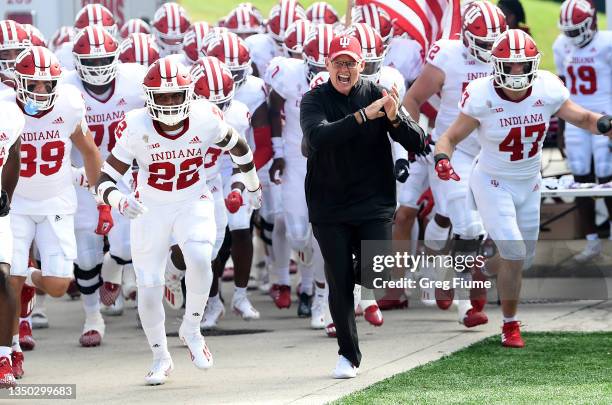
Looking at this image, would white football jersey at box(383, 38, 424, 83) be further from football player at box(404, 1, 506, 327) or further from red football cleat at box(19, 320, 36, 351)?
red football cleat at box(19, 320, 36, 351)

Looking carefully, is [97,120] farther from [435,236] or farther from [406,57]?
[406,57]

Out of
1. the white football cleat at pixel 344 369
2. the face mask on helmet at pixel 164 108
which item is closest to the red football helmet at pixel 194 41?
the face mask on helmet at pixel 164 108

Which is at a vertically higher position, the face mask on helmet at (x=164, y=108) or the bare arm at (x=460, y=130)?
the face mask on helmet at (x=164, y=108)

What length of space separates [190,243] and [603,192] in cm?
363

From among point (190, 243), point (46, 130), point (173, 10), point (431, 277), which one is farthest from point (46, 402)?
point (173, 10)

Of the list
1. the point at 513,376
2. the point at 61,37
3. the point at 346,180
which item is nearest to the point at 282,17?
the point at 61,37

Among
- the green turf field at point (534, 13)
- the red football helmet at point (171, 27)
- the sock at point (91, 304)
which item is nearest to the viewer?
the sock at point (91, 304)

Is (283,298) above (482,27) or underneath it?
underneath

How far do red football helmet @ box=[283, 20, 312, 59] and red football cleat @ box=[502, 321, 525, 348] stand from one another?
3.16 metres

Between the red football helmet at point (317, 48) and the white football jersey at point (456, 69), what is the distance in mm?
758

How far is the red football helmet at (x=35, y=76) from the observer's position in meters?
8.70

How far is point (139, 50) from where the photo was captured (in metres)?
11.1

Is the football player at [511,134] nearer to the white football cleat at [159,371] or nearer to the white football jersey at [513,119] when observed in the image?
the white football jersey at [513,119]

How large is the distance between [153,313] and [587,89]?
18.4ft
